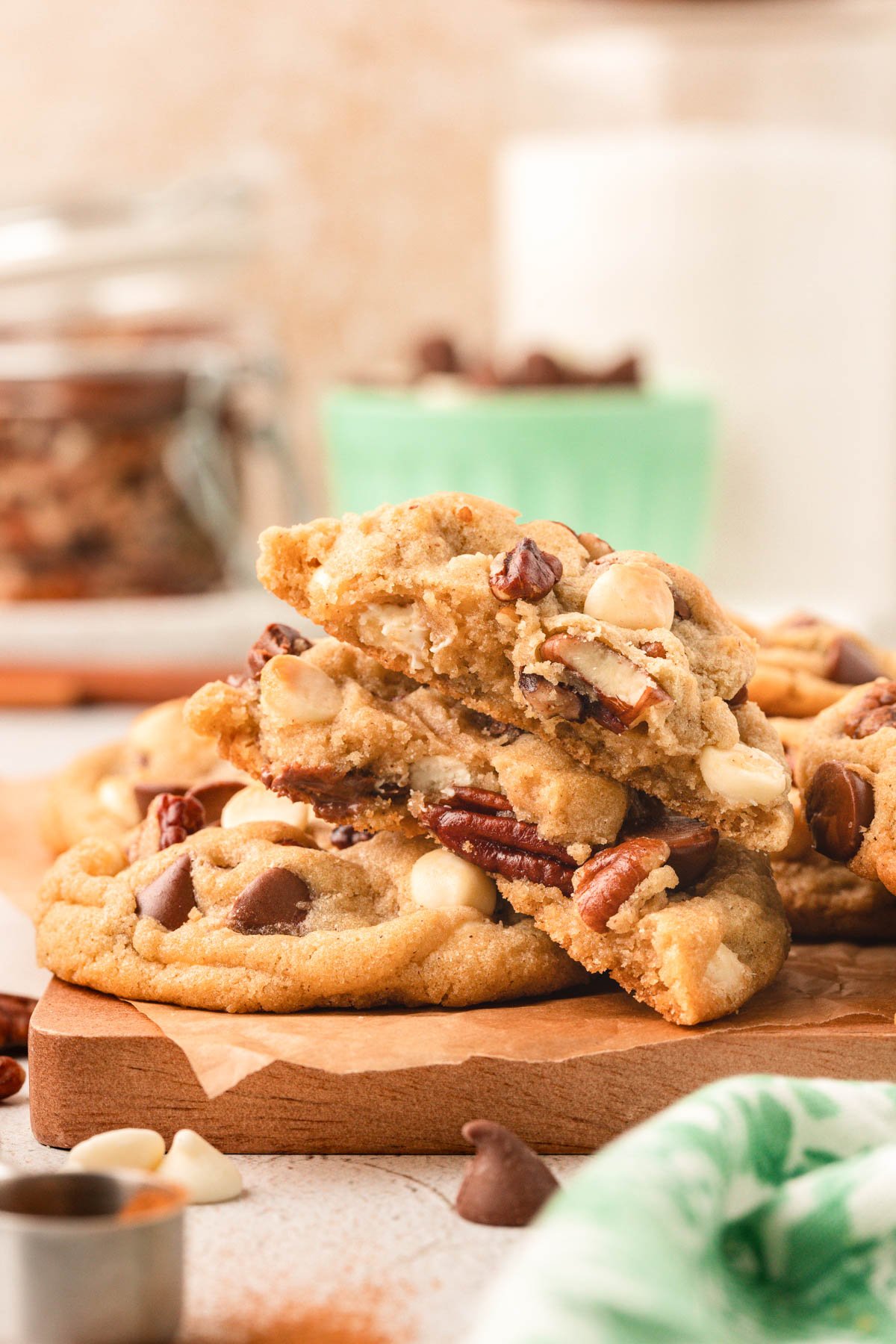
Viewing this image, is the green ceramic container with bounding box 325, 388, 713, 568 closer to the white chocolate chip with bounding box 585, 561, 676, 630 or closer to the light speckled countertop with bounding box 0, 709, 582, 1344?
the white chocolate chip with bounding box 585, 561, 676, 630

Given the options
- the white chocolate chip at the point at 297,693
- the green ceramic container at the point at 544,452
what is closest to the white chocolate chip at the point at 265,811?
the white chocolate chip at the point at 297,693

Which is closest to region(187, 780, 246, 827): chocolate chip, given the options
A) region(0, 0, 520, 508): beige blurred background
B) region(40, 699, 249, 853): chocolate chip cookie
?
region(40, 699, 249, 853): chocolate chip cookie

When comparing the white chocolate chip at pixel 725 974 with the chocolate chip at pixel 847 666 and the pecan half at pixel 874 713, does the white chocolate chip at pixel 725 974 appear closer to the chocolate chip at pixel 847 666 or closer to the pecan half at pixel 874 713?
the pecan half at pixel 874 713

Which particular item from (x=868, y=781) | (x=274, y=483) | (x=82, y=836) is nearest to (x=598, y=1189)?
(x=868, y=781)

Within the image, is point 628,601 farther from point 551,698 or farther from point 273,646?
point 273,646

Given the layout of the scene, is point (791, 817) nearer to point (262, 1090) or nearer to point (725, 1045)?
point (725, 1045)

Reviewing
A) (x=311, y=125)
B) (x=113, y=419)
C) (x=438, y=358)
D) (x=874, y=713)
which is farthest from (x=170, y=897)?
(x=311, y=125)

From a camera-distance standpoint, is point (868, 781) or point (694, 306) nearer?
point (868, 781)
